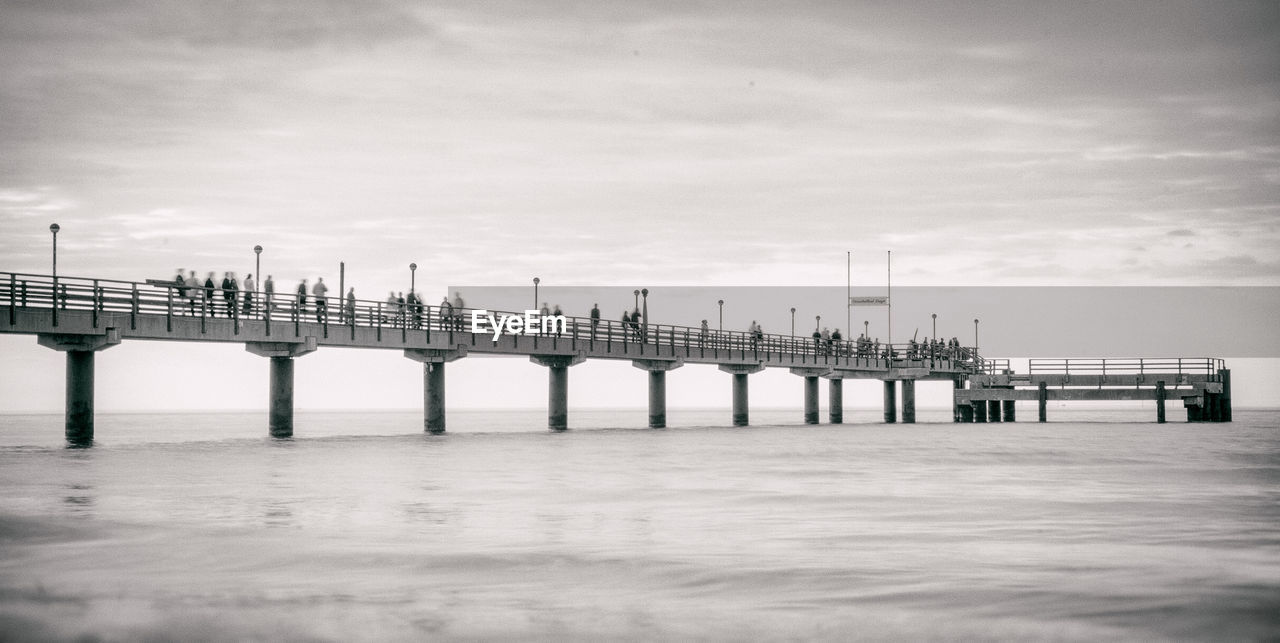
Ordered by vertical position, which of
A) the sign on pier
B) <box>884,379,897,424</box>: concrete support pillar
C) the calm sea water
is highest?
the sign on pier

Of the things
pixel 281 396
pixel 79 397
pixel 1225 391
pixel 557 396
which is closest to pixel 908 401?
pixel 1225 391

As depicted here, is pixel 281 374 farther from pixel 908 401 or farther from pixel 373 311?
pixel 908 401

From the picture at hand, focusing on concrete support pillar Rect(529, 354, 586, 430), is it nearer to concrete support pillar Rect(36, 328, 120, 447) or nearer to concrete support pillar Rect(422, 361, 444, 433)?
concrete support pillar Rect(422, 361, 444, 433)

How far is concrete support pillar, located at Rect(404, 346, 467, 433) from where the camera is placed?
5431cm

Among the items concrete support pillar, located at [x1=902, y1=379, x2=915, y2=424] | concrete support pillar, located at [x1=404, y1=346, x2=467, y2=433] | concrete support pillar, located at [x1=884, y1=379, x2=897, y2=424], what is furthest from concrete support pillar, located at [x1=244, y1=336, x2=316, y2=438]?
concrete support pillar, located at [x1=884, y1=379, x2=897, y2=424]

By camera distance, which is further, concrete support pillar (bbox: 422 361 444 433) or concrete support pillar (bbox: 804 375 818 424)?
concrete support pillar (bbox: 804 375 818 424)

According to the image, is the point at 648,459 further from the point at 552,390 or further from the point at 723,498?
the point at 552,390

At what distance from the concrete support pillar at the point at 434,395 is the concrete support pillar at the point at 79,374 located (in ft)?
49.7

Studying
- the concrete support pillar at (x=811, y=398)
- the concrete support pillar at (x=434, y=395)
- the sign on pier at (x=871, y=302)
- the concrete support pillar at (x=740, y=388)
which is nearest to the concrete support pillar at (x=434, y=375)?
the concrete support pillar at (x=434, y=395)

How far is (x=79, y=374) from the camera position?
41469mm

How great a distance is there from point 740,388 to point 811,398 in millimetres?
9153

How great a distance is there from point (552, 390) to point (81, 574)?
167ft

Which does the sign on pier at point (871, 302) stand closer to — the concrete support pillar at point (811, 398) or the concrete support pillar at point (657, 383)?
the concrete support pillar at point (811, 398)

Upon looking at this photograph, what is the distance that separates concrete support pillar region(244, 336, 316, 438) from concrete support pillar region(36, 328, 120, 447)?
6.19 metres
